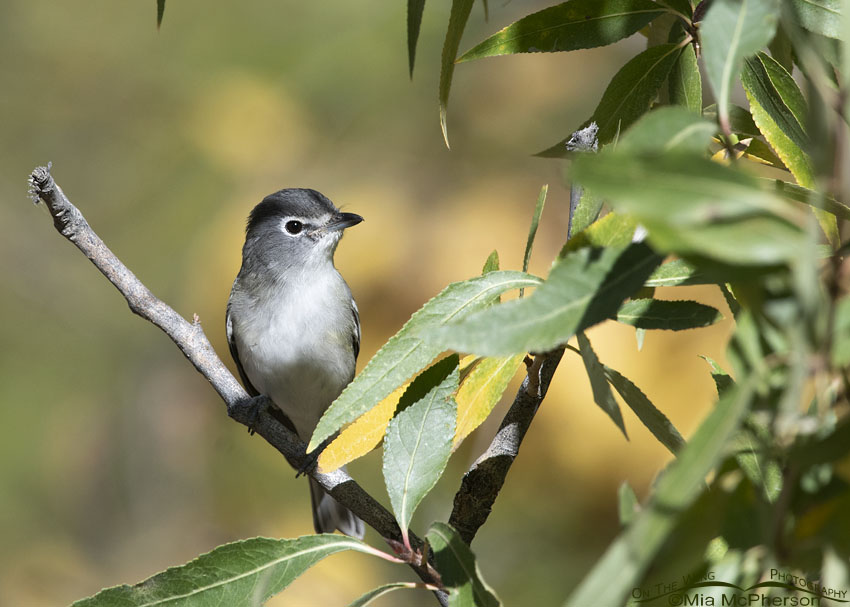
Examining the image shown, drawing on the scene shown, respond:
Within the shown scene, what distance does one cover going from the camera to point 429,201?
5.28 metres

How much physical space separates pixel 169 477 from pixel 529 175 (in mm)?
4022

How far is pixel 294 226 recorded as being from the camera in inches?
175

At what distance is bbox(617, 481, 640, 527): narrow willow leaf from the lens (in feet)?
3.15

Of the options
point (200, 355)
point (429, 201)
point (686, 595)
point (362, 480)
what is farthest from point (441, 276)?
point (686, 595)

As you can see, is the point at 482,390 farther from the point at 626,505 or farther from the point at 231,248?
the point at 231,248

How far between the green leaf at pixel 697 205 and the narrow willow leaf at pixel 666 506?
0.48 ft

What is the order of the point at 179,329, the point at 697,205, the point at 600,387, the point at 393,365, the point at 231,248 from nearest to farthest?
the point at 697,205, the point at 600,387, the point at 393,365, the point at 179,329, the point at 231,248

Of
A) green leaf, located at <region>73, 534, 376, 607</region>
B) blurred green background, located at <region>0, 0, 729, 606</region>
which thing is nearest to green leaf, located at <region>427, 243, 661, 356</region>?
green leaf, located at <region>73, 534, 376, 607</region>

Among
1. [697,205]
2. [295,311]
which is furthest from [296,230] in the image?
[697,205]

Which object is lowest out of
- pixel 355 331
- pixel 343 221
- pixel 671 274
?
pixel 671 274

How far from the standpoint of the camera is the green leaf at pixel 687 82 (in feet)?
5.48

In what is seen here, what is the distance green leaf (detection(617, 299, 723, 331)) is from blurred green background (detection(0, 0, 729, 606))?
8.07 ft

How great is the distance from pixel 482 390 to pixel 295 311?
2617mm

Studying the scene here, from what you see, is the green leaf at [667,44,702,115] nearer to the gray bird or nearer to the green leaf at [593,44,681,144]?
the green leaf at [593,44,681,144]
